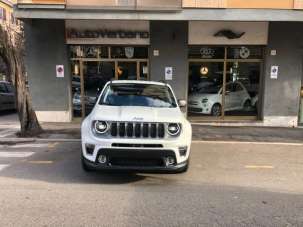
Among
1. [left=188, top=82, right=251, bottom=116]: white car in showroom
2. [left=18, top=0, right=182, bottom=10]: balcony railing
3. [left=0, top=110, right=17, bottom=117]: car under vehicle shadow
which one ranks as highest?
[left=18, top=0, right=182, bottom=10]: balcony railing

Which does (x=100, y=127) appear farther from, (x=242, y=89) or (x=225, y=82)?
(x=242, y=89)

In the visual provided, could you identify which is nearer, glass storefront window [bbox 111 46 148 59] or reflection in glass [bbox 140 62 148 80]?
glass storefront window [bbox 111 46 148 59]

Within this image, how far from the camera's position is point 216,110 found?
549 inches

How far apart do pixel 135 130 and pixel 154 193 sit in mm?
1079

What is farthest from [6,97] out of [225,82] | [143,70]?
[225,82]

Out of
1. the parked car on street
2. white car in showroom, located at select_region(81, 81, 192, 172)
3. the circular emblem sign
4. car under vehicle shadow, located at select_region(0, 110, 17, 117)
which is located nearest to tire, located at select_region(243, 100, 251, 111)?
the circular emblem sign

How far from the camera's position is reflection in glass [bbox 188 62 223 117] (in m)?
13.7

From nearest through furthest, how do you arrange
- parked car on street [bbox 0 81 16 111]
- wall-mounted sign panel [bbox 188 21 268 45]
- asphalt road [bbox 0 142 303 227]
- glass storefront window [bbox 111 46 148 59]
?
asphalt road [bbox 0 142 303 227], wall-mounted sign panel [bbox 188 21 268 45], glass storefront window [bbox 111 46 148 59], parked car on street [bbox 0 81 16 111]

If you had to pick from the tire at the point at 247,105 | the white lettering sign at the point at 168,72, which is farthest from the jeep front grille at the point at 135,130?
the tire at the point at 247,105

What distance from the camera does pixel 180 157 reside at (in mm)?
5895

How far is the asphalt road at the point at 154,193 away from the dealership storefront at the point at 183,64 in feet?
17.8

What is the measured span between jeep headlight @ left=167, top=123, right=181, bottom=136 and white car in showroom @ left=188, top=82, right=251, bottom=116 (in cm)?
791

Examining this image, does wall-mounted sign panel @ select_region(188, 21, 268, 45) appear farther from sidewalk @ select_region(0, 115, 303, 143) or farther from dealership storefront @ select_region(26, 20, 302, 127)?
sidewalk @ select_region(0, 115, 303, 143)

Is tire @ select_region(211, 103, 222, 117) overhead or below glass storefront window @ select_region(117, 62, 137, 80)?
below
